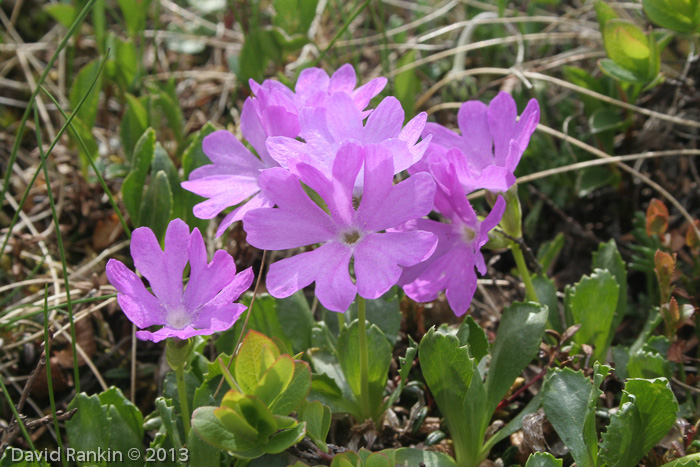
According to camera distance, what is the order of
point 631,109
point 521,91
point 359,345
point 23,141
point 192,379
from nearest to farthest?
point 359,345 → point 192,379 → point 631,109 → point 521,91 → point 23,141

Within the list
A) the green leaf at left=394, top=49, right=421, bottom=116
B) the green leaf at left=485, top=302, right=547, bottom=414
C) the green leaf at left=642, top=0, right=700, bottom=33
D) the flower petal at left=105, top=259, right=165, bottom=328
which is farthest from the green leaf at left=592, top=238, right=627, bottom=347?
the flower petal at left=105, top=259, right=165, bottom=328

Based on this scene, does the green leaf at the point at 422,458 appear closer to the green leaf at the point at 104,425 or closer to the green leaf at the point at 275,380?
the green leaf at the point at 275,380

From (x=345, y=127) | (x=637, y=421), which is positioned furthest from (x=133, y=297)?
(x=637, y=421)

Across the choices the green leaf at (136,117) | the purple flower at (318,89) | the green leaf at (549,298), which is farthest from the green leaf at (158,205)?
the green leaf at (549,298)

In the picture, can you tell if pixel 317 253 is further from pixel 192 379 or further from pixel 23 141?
pixel 23 141

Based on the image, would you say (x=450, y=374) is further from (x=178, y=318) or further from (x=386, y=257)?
(x=178, y=318)

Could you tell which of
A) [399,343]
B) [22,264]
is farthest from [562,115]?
[22,264]

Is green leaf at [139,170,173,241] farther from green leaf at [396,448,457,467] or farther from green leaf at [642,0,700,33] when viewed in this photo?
green leaf at [642,0,700,33]
